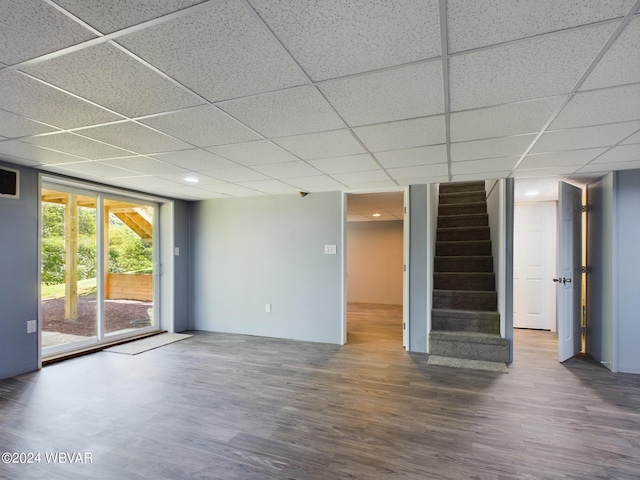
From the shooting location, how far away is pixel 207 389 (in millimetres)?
3096

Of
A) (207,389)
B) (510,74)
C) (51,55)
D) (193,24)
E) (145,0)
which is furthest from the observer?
(207,389)

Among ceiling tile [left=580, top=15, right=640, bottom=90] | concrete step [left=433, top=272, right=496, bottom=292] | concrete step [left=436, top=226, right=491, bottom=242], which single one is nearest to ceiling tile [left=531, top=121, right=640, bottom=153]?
ceiling tile [left=580, top=15, right=640, bottom=90]

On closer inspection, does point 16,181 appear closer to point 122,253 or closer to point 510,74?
point 122,253

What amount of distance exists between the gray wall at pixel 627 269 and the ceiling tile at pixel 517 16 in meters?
3.18

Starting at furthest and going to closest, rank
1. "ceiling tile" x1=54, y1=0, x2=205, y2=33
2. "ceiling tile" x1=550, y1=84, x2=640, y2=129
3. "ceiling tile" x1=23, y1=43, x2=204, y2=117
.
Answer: "ceiling tile" x1=550, y1=84, x2=640, y2=129 < "ceiling tile" x1=23, y1=43, x2=204, y2=117 < "ceiling tile" x1=54, y1=0, x2=205, y2=33

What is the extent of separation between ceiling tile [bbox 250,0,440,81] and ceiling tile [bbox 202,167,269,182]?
2092 mm

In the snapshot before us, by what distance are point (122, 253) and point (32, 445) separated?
10.0ft

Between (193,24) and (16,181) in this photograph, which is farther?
(16,181)

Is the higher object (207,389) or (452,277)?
(452,277)

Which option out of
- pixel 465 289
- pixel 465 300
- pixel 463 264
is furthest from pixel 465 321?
pixel 463 264

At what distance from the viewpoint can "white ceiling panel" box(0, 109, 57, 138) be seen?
2.10m

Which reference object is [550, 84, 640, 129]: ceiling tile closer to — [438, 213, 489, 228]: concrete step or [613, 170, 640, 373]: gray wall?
[613, 170, 640, 373]: gray wall

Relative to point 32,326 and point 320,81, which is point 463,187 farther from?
point 32,326

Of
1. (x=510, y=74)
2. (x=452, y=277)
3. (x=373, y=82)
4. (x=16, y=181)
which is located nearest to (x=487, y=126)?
(x=510, y=74)
